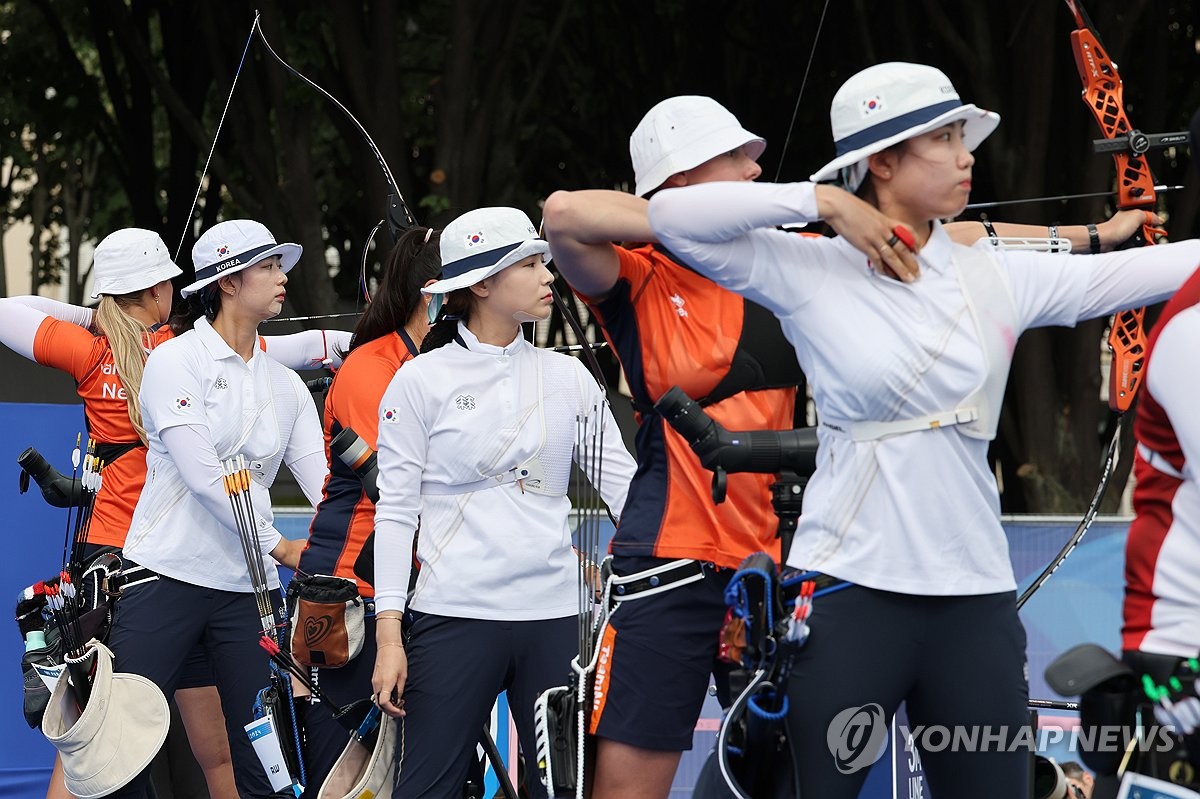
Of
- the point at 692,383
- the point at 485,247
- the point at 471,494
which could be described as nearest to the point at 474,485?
the point at 471,494

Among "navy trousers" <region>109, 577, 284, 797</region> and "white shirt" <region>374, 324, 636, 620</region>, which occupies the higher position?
"white shirt" <region>374, 324, 636, 620</region>

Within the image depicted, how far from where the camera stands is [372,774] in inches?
171

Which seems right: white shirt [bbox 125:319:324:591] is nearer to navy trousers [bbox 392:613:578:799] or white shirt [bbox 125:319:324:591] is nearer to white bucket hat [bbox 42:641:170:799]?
white bucket hat [bbox 42:641:170:799]

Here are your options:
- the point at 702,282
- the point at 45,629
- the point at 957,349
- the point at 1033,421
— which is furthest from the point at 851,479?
the point at 1033,421

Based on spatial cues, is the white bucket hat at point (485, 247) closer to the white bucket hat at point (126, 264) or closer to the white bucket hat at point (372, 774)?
the white bucket hat at point (372, 774)

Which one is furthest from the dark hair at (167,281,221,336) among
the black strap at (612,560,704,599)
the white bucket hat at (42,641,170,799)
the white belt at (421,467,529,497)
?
the black strap at (612,560,704,599)

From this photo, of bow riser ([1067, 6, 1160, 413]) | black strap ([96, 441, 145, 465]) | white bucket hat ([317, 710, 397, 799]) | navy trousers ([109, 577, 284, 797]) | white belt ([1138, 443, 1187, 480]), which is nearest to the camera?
white belt ([1138, 443, 1187, 480])

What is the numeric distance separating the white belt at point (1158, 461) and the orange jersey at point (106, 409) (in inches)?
152

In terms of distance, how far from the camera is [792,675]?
2.98 meters

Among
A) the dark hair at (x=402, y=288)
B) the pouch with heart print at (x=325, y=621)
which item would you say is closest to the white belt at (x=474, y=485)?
the pouch with heart print at (x=325, y=621)

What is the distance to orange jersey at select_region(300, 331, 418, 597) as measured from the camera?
4.93m

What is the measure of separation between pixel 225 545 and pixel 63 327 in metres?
1.10

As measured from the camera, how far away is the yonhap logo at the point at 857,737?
9.69 ft

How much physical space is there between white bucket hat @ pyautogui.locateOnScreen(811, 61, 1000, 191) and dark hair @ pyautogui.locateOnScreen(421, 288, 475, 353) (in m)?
1.57
